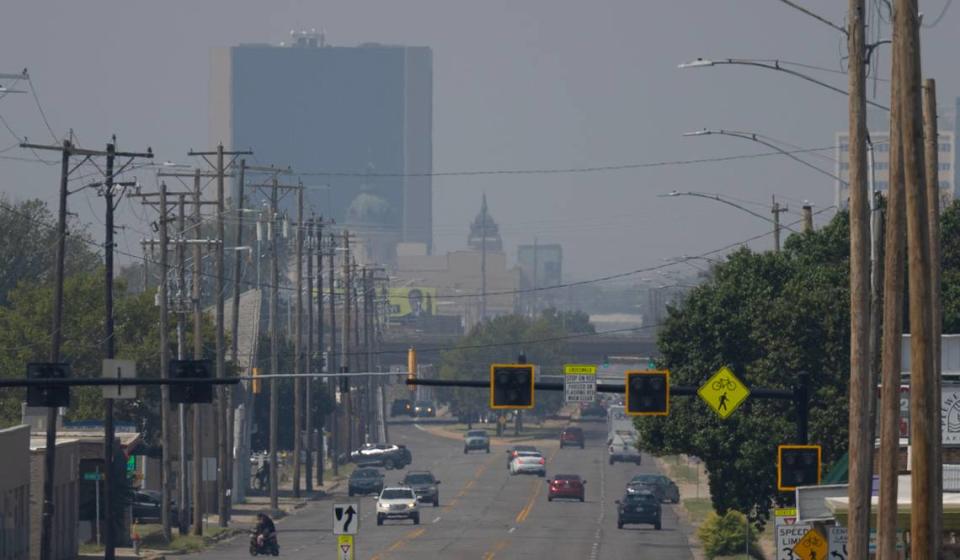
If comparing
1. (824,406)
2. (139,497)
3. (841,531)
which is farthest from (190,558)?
(841,531)

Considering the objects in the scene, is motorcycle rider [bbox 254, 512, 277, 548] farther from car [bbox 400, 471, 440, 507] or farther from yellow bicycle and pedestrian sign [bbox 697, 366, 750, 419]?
car [bbox 400, 471, 440, 507]

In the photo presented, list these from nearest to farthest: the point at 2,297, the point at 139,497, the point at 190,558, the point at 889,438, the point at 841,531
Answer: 1. the point at 889,438
2. the point at 841,531
3. the point at 190,558
4. the point at 139,497
5. the point at 2,297

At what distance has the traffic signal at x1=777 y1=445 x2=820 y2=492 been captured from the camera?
36281mm

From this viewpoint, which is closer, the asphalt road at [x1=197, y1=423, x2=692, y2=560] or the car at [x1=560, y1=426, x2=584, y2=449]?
the asphalt road at [x1=197, y1=423, x2=692, y2=560]

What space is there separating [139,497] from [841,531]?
5213 centimetres

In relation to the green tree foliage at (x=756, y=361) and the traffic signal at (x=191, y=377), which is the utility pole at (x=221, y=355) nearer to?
the green tree foliage at (x=756, y=361)

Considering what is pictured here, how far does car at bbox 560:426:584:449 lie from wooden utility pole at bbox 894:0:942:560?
414 feet

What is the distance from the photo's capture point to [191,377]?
39.5m

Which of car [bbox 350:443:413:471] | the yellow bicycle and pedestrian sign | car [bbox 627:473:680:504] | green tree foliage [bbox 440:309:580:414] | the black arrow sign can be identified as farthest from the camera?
green tree foliage [bbox 440:309:580:414]

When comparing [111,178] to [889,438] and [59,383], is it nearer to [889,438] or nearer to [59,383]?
[59,383]

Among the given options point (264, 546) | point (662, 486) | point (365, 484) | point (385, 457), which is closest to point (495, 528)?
point (264, 546)

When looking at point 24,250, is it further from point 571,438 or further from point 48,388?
point 48,388

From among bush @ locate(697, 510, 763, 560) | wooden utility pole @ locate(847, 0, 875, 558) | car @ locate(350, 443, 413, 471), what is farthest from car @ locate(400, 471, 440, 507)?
wooden utility pole @ locate(847, 0, 875, 558)

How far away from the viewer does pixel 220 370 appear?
72062mm
